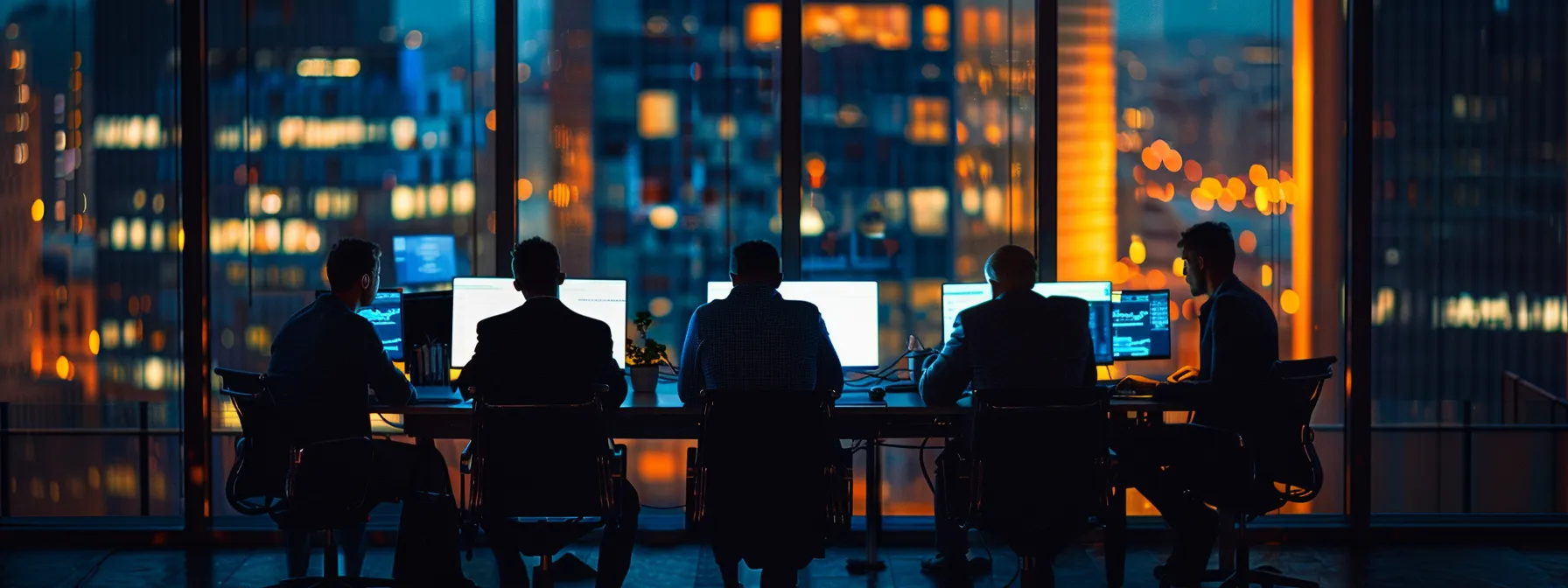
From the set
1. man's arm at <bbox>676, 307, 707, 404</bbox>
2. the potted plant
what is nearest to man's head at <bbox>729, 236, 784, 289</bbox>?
man's arm at <bbox>676, 307, 707, 404</bbox>

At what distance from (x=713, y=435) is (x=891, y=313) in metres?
2.02

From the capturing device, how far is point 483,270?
5.64 m

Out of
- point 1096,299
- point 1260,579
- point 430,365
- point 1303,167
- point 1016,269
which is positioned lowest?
point 1260,579

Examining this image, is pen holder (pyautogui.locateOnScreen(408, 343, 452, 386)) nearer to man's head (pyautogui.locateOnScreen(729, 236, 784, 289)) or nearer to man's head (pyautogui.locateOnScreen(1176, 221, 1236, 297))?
man's head (pyautogui.locateOnScreen(729, 236, 784, 289))

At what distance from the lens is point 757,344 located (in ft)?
12.7

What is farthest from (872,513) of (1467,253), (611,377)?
(1467,253)

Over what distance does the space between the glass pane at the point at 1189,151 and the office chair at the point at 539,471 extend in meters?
2.68

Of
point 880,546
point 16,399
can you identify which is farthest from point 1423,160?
point 16,399

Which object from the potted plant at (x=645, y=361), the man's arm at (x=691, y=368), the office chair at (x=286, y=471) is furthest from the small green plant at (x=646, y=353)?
the office chair at (x=286, y=471)

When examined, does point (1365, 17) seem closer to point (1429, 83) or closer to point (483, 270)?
point (1429, 83)

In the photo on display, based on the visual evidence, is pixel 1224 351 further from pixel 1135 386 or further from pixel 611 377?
pixel 611 377

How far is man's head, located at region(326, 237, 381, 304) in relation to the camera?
424cm

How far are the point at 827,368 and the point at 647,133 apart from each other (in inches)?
77.2

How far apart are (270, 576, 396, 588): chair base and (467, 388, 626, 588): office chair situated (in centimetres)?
67
